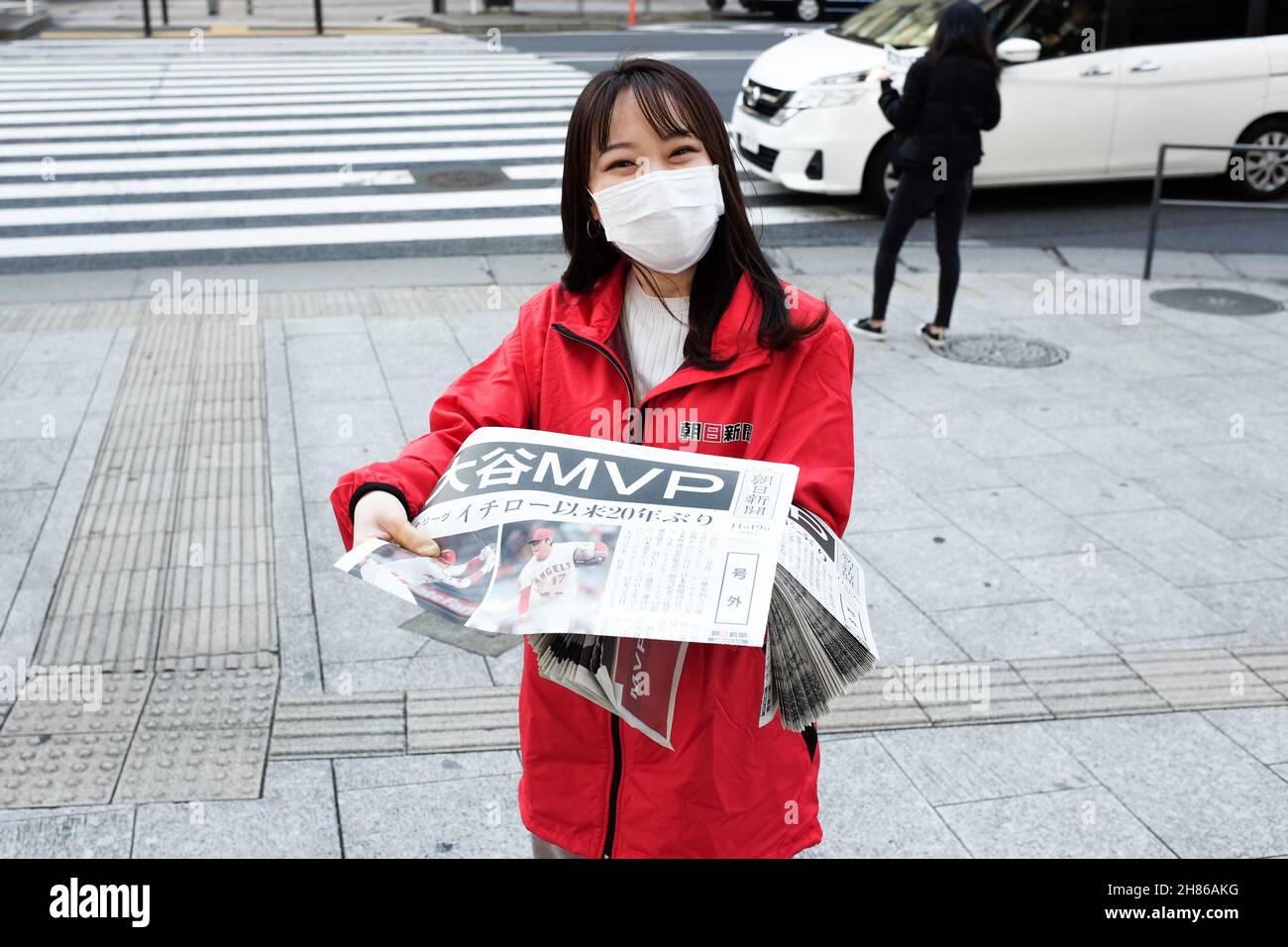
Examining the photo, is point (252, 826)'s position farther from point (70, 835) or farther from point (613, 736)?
point (613, 736)

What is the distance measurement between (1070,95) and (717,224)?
32.8ft

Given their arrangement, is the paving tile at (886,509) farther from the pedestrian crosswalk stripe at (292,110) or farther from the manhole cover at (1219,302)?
the pedestrian crosswalk stripe at (292,110)

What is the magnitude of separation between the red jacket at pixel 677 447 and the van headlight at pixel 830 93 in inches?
360

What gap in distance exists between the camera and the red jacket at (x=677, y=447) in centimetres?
205

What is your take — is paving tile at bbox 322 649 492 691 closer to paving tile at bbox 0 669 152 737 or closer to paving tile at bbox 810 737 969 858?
paving tile at bbox 0 669 152 737

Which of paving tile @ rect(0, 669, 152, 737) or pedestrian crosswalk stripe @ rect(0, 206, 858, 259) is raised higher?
pedestrian crosswalk stripe @ rect(0, 206, 858, 259)

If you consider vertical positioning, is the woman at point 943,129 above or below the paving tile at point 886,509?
above

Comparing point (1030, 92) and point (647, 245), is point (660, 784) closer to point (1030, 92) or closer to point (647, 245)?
point (647, 245)

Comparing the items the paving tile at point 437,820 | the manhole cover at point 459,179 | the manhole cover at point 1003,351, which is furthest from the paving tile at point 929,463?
the manhole cover at point 459,179

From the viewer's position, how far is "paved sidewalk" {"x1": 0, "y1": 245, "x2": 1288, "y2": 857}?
3.53 metres

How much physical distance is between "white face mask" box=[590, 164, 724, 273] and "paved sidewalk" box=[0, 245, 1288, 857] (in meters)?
1.84

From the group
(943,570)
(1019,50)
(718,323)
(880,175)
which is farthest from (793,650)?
(880,175)

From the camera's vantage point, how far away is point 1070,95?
11188 mm

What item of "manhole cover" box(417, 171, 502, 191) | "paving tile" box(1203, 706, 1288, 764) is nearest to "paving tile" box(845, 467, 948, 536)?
"paving tile" box(1203, 706, 1288, 764)
